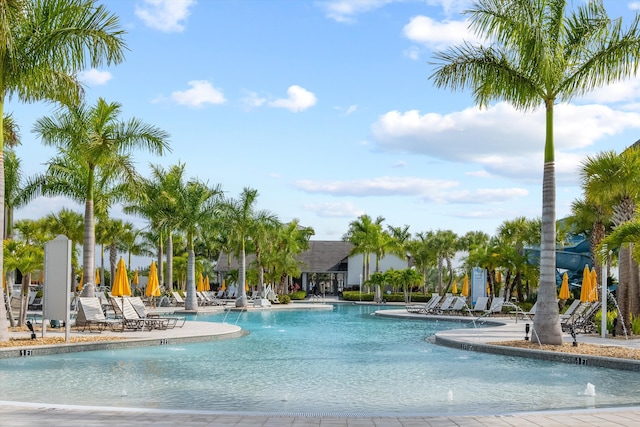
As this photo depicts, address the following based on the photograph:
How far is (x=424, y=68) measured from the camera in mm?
15023

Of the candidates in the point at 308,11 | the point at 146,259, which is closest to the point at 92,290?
the point at 308,11

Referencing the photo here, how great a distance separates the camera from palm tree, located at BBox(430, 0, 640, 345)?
1401cm

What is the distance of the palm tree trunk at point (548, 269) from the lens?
573 inches

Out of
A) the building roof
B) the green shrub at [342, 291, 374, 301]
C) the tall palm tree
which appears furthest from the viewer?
the building roof

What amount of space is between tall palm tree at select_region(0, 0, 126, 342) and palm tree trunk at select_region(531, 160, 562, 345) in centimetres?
975

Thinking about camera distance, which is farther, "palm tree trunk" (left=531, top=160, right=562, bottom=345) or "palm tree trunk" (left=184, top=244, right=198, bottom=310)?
"palm tree trunk" (left=184, top=244, right=198, bottom=310)

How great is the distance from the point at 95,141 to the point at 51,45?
4605 mm

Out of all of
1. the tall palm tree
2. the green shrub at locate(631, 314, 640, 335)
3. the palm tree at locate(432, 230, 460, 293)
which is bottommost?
the green shrub at locate(631, 314, 640, 335)

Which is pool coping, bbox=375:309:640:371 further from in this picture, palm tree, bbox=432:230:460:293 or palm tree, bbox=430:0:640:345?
palm tree, bbox=432:230:460:293

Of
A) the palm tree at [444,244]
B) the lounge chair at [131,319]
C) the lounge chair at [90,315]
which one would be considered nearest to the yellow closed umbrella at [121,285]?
the lounge chair at [131,319]

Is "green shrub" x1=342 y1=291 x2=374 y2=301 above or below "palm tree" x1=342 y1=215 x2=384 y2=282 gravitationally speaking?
below

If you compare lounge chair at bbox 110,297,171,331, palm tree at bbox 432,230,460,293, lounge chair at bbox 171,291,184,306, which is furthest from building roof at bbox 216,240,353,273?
lounge chair at bbox 110,297,171,331

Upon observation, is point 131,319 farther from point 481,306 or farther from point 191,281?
point 481,306

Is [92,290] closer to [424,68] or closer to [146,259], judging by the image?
[424,68]
